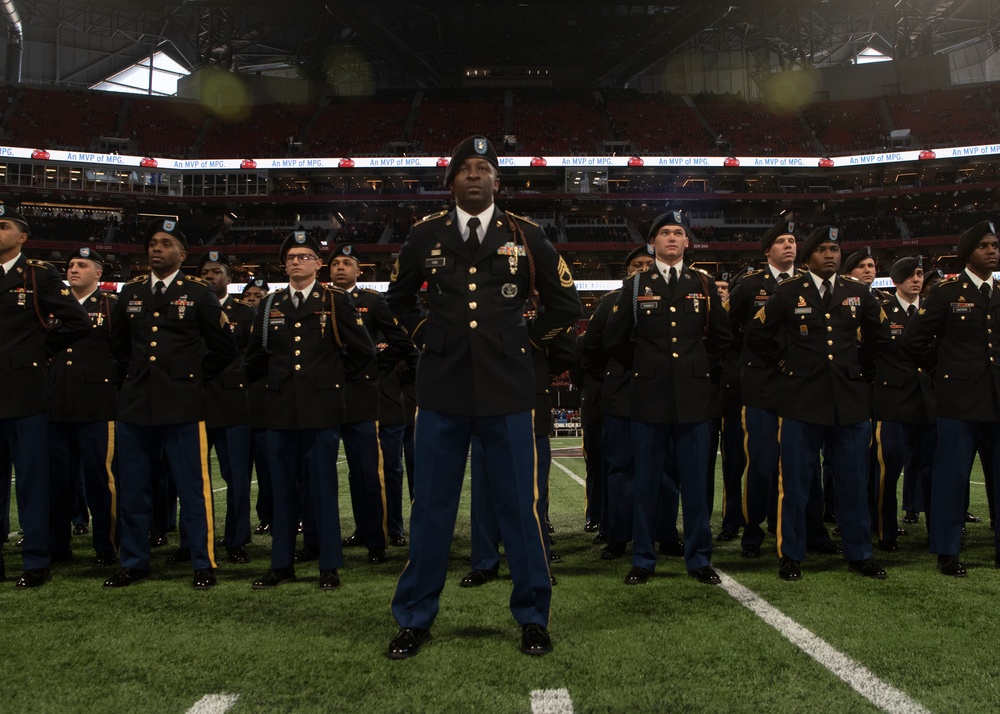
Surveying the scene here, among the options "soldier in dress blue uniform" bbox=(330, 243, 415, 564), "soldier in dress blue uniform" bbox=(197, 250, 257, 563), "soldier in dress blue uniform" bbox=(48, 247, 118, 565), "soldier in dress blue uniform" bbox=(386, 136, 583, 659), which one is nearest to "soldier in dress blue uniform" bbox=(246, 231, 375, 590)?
"soldier in dress blue uniform" bbox=(330, 243, 415, 564)

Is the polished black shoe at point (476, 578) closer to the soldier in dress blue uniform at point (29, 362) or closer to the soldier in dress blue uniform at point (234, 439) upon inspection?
the soldier in dress blue uniform at point (234, 439)

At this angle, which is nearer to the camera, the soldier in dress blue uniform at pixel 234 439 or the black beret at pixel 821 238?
the black beret at pixel 821 238

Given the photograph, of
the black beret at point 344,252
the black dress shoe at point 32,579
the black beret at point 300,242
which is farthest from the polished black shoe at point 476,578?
the black beret at point 344,252

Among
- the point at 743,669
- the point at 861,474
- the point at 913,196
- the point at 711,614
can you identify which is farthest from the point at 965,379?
the point at 913,196

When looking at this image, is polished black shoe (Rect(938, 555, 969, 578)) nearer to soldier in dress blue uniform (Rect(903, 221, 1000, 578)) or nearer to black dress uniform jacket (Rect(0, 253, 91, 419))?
soldier in dress blue uniform (Rect(903, 221, 1000, 578))

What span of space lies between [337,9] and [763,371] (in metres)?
45.7

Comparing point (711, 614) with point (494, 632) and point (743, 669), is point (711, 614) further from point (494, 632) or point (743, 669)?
point (494, 632)

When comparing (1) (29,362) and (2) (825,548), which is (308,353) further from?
(2) (825,548)

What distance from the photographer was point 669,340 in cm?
477

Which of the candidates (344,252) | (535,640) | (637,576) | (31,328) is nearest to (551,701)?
(535,640)

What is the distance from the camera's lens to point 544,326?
3.82 m

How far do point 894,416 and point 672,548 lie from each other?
2.38 meters

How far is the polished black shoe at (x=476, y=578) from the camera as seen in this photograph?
4609 millimetres

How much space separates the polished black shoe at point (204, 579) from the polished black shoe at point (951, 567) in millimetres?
4904
